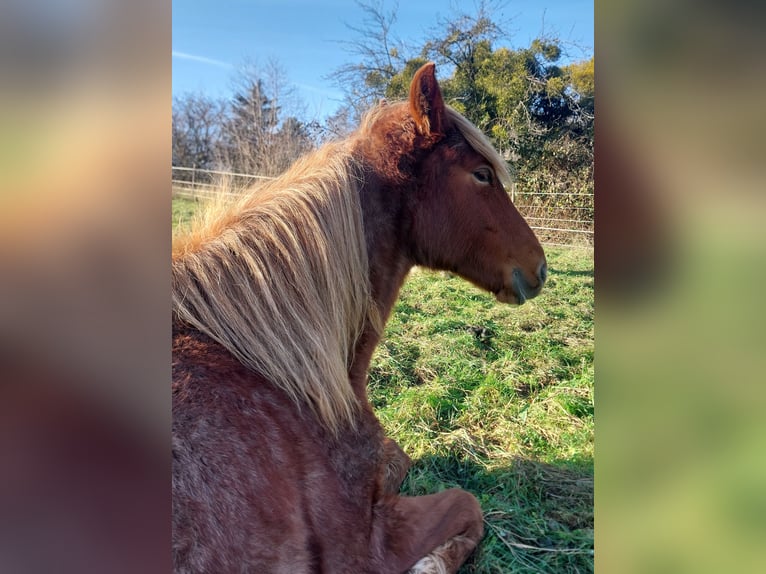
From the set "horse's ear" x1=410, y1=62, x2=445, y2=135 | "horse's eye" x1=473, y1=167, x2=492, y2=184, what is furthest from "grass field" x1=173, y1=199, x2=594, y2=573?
"horse's eye" x1=473, y1=167, x2=492, y2=184

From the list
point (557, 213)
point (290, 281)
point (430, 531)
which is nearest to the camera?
point (290, 281)

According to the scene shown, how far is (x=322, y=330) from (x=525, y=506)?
1.40 metres

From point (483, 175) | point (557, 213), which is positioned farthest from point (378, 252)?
point (557, 213)

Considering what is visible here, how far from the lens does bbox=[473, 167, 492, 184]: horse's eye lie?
208 centimetres

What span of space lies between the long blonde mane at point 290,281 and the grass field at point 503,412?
29.0 inches

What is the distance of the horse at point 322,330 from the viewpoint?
1396 millimetres

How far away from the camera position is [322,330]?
1.68 metres

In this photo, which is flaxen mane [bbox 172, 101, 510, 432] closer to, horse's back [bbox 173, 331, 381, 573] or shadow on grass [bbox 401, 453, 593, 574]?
horse's back [bbox 173, 331, 381, 573]

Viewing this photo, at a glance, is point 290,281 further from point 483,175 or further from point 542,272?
point 542,272
